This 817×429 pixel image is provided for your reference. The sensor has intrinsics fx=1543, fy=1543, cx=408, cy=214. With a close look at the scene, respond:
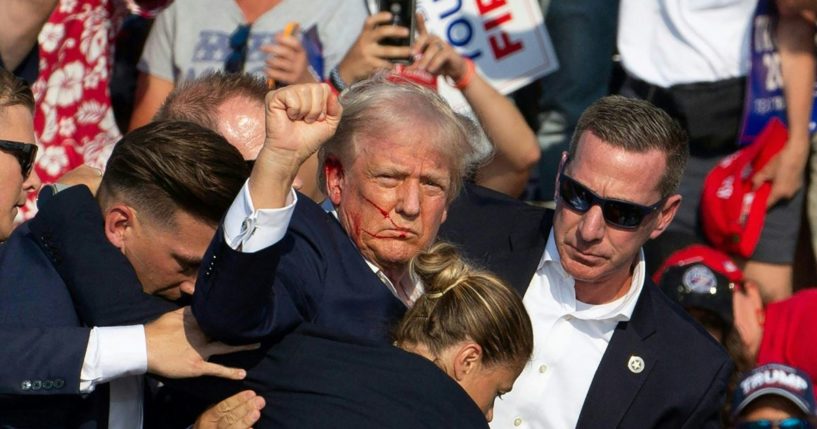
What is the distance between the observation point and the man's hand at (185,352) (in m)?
3.34

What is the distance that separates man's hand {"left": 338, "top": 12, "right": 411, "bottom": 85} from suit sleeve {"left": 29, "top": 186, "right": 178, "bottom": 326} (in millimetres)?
1828

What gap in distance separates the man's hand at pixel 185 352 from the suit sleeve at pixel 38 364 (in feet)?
0.52

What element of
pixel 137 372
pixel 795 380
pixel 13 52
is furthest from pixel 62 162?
pixel 795 380

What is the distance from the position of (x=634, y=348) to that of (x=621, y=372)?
0.30 ft

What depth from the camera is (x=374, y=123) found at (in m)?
3.89

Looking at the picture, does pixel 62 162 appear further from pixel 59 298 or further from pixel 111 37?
pixel 59 298

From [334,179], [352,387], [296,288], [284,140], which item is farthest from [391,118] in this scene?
[352,387]

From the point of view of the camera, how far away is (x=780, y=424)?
16.8ft

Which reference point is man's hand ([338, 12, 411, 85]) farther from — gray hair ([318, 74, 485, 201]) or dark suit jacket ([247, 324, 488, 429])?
dark suit jacket ([247, 324, 488, 429])

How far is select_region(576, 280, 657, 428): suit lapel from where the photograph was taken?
4.48 metres

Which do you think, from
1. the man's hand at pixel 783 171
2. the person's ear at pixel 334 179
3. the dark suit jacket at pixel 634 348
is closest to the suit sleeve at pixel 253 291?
the person's ear at pixel 334 179

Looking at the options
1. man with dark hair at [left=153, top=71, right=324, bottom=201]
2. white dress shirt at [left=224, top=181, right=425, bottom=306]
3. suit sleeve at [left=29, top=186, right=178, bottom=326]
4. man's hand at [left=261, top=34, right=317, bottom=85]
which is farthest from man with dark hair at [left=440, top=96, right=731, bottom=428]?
white dress shirt at [left=224, top=181, right=425, bottom=306]

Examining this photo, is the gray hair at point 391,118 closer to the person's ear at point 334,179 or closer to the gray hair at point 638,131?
the person's ear at point 334,179

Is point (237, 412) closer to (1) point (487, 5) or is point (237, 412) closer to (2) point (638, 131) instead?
(2) point (638, 131)
